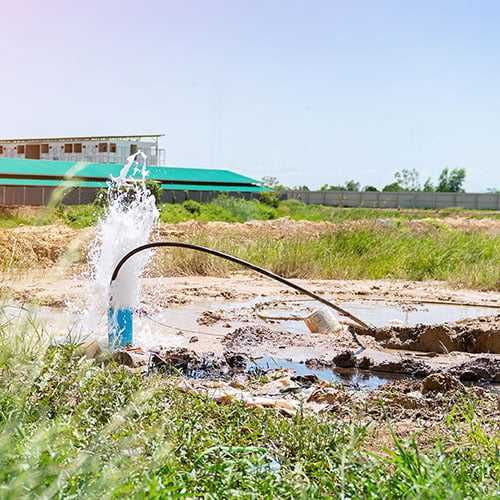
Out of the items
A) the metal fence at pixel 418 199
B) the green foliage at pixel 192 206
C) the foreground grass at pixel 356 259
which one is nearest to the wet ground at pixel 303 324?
the foreground grass at pixel 356 259

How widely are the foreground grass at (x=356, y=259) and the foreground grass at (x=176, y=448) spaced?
8879mm

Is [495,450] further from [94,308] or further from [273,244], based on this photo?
[273,244]

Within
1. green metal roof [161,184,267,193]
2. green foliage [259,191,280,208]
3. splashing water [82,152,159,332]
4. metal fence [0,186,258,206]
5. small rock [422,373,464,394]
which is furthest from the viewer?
green foliage [259,191,280,208]

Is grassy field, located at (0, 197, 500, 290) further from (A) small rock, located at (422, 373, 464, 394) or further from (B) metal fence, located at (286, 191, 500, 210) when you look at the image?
(B) metal fence, located at (286, 191, 500, 210)

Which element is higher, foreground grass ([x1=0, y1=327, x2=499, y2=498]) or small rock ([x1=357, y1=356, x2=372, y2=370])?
foreground grass ([x1=0, y1=327, x2=499, y2=498])

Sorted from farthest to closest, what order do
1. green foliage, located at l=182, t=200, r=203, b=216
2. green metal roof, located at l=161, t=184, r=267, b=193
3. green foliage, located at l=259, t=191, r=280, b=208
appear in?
green foliage, located at l=259, t=191, r=280, b=208 → green metal roof, located at l=161, t=184, r=267, b=193 → green foliage, located at l=182, t=200, r=203, b=216

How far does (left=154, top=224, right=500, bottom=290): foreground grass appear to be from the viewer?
14.8 m

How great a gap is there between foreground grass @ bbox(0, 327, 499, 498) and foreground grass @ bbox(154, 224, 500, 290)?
888 cm

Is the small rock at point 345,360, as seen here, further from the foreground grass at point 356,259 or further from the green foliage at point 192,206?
the green foliage at point 192,206

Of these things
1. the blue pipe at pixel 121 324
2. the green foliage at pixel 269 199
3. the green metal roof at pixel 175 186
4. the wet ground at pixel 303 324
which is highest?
the green metal roof at pixel 175 186

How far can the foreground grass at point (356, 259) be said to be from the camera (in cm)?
1481

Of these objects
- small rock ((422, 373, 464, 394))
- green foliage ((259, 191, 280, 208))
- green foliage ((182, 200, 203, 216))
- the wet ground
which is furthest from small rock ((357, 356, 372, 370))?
green foliage ((259, 191, 280, 208))

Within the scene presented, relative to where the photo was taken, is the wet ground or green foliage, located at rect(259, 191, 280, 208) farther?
Answer: green foliage, located at rect(259, 191, 280, 208)

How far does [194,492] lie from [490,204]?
55.1 metres
